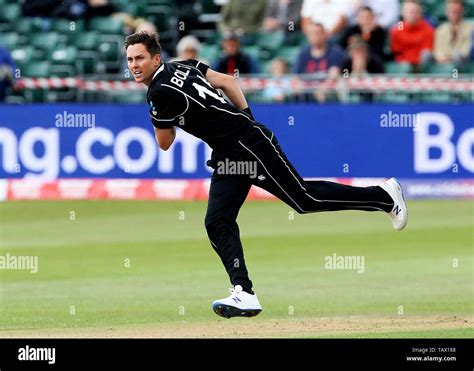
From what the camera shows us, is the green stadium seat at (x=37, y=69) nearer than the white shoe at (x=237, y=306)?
No

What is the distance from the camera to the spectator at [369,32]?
23250mm

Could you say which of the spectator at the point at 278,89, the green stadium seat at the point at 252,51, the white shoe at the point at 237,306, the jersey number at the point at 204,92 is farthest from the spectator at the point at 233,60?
the white shoe at the point at 237,306

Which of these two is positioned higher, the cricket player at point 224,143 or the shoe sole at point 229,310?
the cricket player at point 224,143

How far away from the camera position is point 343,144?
21.5 metres

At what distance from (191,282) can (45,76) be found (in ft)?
36.1

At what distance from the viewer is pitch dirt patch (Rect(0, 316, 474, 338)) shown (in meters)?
11.7

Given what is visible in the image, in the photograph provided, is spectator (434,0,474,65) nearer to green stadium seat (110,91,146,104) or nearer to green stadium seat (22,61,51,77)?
green stadium seat (110,91,146,104)

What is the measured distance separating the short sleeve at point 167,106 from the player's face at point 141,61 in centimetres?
19

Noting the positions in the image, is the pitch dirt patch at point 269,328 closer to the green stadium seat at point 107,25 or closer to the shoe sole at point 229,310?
the shoe sole at point 229,310

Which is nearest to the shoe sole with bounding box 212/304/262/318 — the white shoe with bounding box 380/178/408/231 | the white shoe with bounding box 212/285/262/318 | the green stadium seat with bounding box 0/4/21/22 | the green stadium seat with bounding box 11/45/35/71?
the white shoe with bounding box 212/285/262/318

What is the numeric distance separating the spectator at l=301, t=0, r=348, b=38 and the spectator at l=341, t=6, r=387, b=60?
542 mm

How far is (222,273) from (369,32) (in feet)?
29.2

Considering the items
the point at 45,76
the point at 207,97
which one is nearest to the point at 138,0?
the point at 45,76
